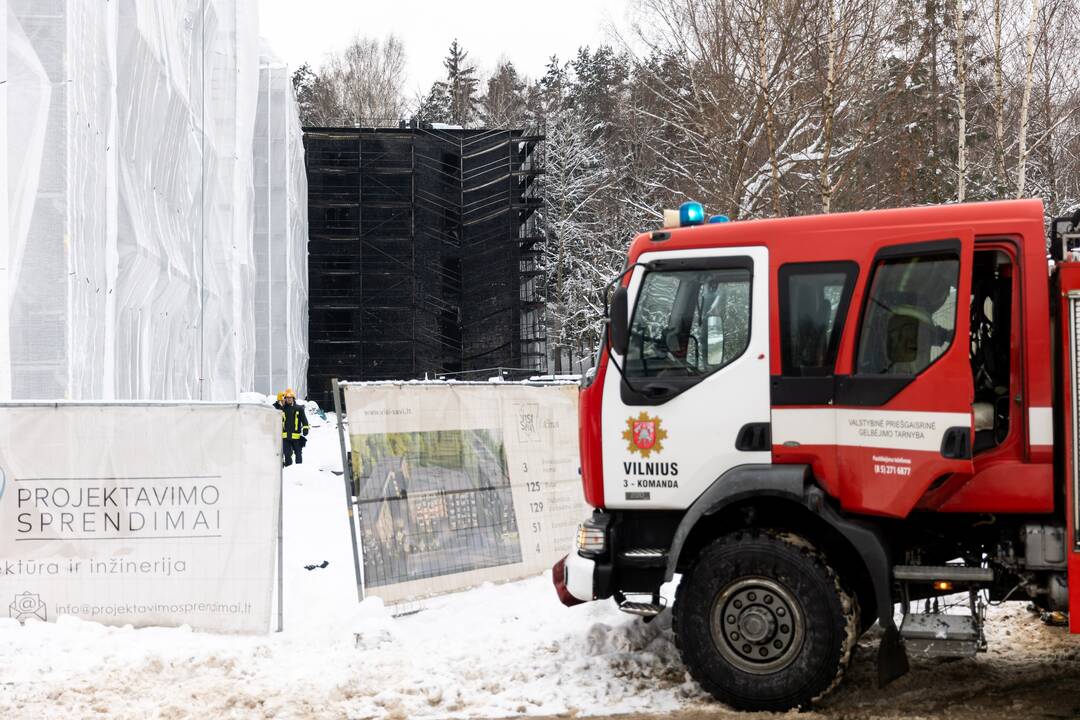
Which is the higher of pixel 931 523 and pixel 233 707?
pixel 931 523

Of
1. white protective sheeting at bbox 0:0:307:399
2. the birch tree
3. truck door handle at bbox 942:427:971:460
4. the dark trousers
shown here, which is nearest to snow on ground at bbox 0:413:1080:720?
truck door handle at bbox 942:427:971:460

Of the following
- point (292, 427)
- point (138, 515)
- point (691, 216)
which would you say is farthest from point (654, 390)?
point (292, 427)

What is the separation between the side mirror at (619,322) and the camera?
21.1 ft

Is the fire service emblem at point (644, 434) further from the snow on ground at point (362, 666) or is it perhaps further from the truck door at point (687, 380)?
the snow on ground at point (362, 666)

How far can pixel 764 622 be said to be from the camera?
6238 millimetres

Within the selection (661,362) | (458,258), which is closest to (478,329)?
(458,258)

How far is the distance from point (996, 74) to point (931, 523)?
18528mm

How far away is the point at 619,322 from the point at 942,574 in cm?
220

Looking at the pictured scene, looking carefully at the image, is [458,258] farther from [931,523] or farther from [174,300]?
[931,523]

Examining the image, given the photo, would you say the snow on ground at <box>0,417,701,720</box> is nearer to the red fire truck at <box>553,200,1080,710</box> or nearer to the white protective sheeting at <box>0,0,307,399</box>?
the red fire truck at <box>553,200,1080,710</box>

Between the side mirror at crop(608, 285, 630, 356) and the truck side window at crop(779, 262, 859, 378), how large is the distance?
0.87 meters

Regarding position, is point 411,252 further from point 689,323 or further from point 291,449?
point 689,323

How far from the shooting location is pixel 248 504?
26.6 ft

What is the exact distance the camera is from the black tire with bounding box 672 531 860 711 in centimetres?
612
